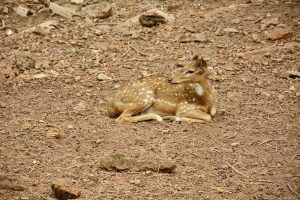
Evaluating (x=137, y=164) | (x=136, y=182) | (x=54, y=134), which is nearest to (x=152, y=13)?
(x=54, y=134)

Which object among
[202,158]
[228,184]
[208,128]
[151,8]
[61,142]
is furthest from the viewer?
[151,8]

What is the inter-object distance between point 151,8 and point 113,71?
266cm

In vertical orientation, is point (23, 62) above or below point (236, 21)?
below

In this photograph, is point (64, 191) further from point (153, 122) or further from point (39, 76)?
point (39, 76)

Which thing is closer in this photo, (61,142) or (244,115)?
(61,142)

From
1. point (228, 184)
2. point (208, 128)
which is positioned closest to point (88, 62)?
point (208, 128)

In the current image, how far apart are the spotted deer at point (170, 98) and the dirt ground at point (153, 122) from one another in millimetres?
258

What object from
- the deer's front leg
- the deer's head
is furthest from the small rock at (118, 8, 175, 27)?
the deer's front leg

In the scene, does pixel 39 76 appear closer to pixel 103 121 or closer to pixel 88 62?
pixel 88 62

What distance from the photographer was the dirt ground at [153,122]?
619cm

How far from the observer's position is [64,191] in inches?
223

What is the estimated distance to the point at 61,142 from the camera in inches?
282

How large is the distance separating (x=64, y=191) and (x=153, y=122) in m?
2.64

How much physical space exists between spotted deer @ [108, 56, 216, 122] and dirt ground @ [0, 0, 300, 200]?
0.26m
